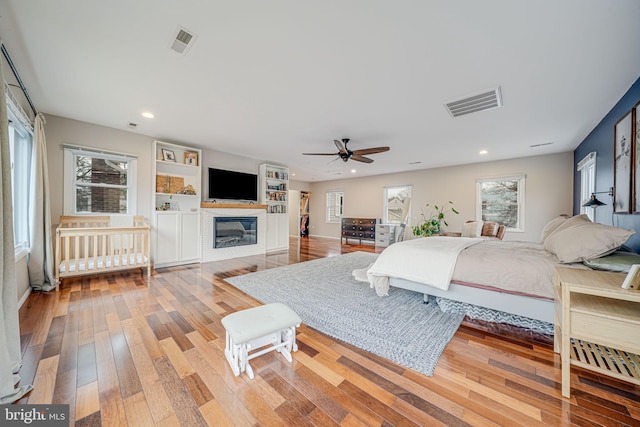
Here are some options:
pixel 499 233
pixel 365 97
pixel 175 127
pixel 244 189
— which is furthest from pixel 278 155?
pixel 499 233

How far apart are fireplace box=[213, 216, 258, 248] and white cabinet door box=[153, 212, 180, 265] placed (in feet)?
2.39

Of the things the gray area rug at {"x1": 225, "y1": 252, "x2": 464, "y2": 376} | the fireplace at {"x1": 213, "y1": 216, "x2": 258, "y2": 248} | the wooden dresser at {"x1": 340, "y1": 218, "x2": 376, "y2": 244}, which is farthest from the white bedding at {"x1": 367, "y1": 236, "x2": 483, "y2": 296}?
the wooden dresser at {"x1": 340, "y1": 218, "x2": 376, "y2": 244}

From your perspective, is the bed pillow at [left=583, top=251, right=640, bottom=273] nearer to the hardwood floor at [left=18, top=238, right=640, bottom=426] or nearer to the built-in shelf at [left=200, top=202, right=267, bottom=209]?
the hardwood floor at [left=18, top=238, right=640, bottom=426]

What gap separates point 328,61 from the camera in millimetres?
2113

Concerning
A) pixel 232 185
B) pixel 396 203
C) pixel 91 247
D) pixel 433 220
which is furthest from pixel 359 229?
pixel 91 247

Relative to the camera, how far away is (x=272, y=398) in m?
1.36

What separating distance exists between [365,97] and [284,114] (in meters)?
1.17

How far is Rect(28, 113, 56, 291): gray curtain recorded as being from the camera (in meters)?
2.95

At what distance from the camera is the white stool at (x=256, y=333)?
1.52 meters

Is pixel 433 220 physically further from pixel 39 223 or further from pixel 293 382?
pixel 39 223

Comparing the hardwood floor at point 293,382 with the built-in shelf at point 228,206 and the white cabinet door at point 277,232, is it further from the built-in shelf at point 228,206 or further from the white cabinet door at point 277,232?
the white cabinet door at point 277,232

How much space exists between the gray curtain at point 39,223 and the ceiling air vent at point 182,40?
266 cm

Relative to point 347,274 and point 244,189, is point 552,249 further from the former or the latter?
point 244,189

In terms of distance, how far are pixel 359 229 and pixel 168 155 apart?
586 centimetres
